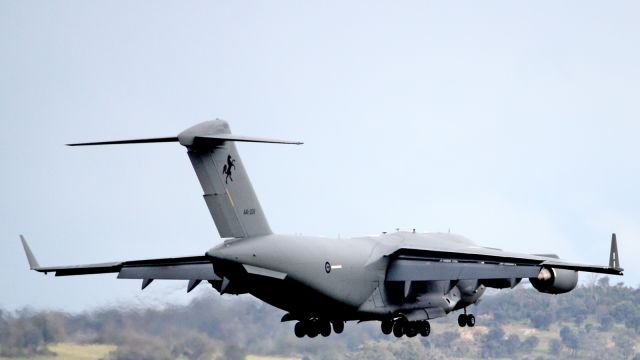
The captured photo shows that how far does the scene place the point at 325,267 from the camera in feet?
119

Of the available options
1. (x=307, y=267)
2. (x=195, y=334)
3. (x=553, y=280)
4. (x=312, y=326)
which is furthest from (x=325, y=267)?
(x=195, y=334)

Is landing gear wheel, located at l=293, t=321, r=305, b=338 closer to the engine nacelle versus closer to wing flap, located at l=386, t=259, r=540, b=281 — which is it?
wing flap, located at l=386, t=259, r=540, b=281

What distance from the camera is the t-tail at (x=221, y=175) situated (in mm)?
33594

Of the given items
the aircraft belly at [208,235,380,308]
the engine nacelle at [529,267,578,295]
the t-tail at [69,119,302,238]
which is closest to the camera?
the t-tail at [69,119,302,238]

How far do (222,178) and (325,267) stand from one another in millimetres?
3926

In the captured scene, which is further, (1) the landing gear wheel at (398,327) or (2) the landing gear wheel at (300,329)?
(1) the landing gear wheel at (398,327)

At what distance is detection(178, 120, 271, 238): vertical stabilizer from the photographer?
33625 mm

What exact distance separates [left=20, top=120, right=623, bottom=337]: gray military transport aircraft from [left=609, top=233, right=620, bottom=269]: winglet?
24 millimetres

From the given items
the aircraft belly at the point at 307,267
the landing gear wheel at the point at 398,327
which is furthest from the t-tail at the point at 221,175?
the landing gear wheel at the point at 398,327

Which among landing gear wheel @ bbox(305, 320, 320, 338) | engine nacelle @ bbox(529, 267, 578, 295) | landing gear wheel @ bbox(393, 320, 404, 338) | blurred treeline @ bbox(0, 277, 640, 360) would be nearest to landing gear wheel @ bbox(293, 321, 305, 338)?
landing gear wheel @ bbox(305, 320, 320, 338)

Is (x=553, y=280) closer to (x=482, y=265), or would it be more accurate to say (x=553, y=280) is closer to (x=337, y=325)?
(x=482, y=265)

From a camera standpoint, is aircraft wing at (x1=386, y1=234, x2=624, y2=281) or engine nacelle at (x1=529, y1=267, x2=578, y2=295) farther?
engine nacelle at (x1=529, y1=267, x2=578, y2=295)

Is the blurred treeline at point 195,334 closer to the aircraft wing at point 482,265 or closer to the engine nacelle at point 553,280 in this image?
the aircraft wing at point 482,265

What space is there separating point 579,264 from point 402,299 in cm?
512
